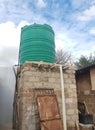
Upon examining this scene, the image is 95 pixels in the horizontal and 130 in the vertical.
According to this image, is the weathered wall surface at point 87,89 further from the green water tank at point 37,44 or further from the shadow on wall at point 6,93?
the shadow on wall at point 6,93

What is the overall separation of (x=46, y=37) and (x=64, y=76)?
193cm

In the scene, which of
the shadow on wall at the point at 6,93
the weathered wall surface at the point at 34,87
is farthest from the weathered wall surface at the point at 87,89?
the shadow on wall at the point at 6,93

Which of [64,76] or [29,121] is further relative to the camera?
[64,76]

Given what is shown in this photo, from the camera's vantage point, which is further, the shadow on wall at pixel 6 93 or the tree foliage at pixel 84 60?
the tree foliage at pixel 84 60

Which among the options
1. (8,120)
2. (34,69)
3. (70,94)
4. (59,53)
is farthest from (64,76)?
(59,53)

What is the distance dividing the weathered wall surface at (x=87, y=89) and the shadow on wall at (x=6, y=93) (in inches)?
144

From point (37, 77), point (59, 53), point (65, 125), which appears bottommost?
point (65, 125)

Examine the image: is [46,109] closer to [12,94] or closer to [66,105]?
[66,105]

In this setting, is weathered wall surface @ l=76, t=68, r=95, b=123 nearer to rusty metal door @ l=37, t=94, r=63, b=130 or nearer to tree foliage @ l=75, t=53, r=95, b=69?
rusty metal door @ l=37, t=94, r=63, b=130

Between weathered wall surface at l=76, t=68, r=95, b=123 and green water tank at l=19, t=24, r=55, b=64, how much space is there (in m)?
2.46

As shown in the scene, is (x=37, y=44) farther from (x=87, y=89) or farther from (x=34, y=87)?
(x=87, y=89)

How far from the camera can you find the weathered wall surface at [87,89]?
9102 millimetres

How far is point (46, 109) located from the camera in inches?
272

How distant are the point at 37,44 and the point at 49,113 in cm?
298
